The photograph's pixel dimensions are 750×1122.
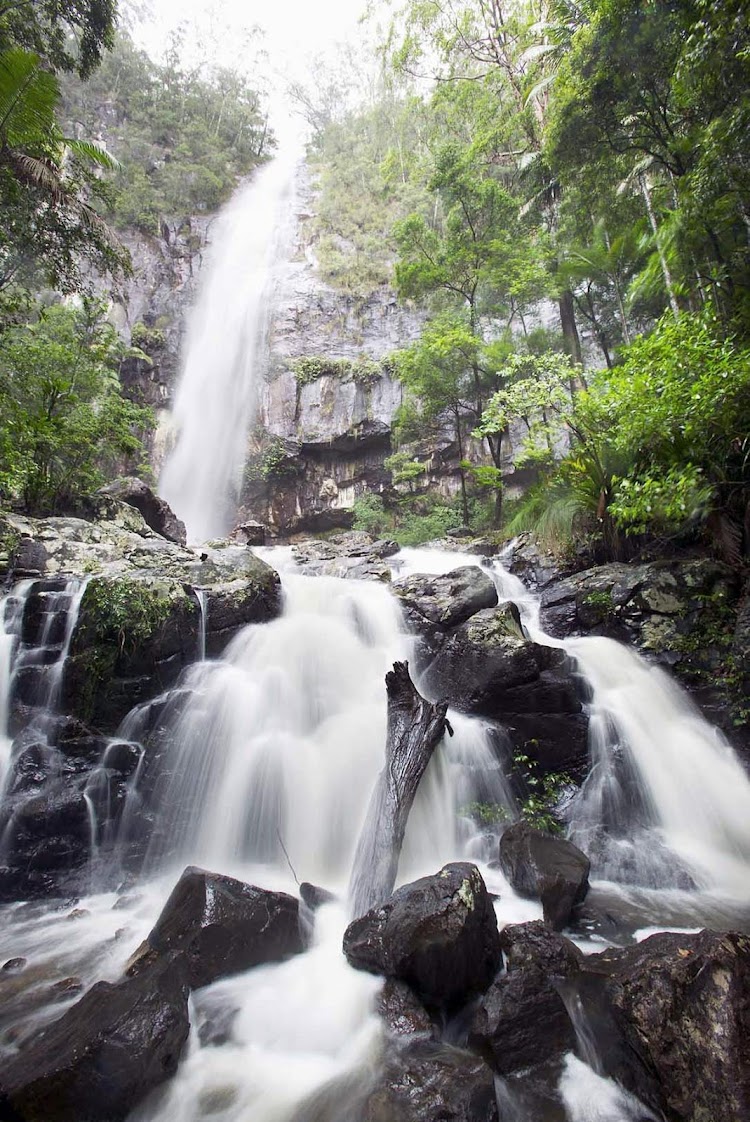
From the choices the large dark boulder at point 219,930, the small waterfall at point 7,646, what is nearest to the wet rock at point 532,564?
the large dark boulder at point 219,930

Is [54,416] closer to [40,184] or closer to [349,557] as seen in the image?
[40,184]

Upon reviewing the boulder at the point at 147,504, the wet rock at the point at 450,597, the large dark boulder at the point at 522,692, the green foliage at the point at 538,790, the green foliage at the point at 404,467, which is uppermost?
the green foliage at the point at 404,467

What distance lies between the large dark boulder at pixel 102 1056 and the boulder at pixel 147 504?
9.35 meters

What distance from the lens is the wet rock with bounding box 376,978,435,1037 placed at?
8.57 ft

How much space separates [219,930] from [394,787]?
1746 millimetres

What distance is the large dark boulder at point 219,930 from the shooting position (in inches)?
121

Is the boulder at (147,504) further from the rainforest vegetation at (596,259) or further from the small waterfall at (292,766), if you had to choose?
the rainforest vegetation at (596,259)

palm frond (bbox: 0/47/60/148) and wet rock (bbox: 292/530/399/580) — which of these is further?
wet rock (bbox: 292/530/399/580)

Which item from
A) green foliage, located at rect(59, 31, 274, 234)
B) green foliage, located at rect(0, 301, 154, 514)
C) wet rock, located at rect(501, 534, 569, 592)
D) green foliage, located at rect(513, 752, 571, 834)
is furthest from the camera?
green foliage, located at rect(59, 31, 274, 234)

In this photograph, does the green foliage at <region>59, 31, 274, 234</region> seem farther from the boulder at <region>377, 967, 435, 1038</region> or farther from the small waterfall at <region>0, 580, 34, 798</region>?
the boulder at <region>377, 967, 435, 1038</region>

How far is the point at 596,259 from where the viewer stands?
12.0 metres

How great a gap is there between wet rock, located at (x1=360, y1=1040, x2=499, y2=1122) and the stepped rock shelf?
2 centimetres

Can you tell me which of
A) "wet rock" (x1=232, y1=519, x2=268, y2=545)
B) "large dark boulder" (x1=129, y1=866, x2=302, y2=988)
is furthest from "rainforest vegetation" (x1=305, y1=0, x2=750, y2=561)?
"large dark boulder" (x1=129, y1=866, x2=302, y2=988)

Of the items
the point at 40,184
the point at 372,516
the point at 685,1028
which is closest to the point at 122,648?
the point at 685,1028
